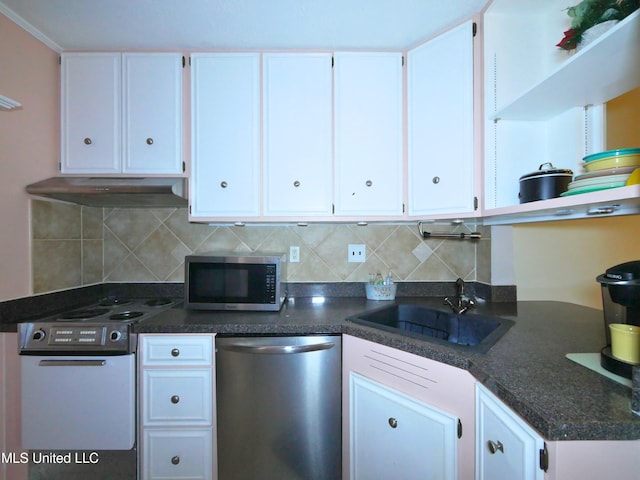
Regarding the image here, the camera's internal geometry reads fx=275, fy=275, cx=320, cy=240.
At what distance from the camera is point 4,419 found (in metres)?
1.31

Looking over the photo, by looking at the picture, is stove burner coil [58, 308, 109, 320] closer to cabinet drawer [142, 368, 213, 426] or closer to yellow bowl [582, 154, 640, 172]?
cabinet drawer [142, 368, 213, 426]

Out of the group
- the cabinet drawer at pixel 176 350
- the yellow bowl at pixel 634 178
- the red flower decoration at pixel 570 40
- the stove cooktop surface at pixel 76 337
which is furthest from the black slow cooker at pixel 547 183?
the stove cooktop surface at pixel 76 337

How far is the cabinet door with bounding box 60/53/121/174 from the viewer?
1.55 metres

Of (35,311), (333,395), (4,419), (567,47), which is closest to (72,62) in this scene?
(35,311)

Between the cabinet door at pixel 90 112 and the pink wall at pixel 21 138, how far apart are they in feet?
0.22

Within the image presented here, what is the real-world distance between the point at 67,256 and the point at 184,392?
3.68 feet

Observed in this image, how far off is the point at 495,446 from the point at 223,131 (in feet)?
5.87

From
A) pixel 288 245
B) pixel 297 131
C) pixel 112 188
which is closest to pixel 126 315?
pixel 112 188

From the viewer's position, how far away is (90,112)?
156cm

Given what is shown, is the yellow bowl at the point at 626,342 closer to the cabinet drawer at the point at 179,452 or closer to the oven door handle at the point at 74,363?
the cabinet drawer at the point at 179,452

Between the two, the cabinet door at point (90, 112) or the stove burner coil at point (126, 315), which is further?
the cabinet door at point (90, 112)

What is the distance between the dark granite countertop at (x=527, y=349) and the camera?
0.61 meters

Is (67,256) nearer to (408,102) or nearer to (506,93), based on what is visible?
(408,102)

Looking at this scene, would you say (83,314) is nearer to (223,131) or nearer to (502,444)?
(223,131)
